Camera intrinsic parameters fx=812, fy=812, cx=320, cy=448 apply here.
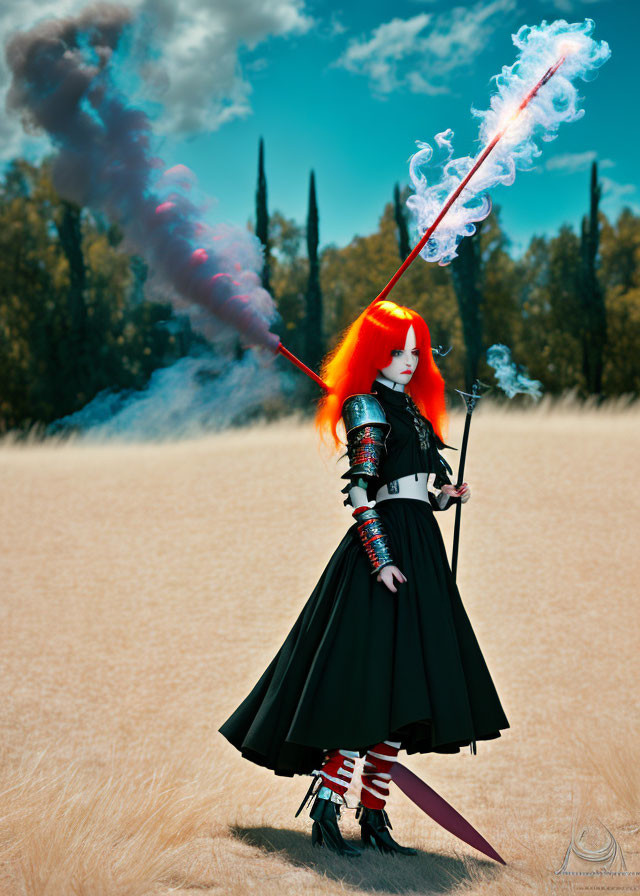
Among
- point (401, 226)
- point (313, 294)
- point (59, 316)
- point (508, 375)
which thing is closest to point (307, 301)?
point (313, 294)

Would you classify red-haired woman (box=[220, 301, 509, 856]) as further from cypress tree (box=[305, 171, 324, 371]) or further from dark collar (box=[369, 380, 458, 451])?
cypress tree (box=[305, 171, 324, 371])

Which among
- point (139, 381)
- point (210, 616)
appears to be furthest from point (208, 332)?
point (139, 381)

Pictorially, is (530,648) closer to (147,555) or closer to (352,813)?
(352,813)

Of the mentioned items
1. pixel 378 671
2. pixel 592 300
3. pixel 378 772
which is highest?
pixel 592 300

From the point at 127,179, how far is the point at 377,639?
2.10 m

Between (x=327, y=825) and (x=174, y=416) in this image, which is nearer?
(x=327, y=825)

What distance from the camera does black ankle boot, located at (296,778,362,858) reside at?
10.6 feet

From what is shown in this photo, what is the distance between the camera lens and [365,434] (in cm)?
329

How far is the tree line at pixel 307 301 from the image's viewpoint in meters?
19.8

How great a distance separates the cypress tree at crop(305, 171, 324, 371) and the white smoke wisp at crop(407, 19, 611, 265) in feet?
53.4

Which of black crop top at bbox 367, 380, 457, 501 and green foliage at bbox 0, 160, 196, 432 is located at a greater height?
green foliage at bbox 0, 160, 196, 432

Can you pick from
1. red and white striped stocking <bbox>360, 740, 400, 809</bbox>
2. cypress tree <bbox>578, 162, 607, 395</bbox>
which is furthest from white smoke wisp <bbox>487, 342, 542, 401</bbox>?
cypress tree <bbox>578, 162, 607, 395</bbox>

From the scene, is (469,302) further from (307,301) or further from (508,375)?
(508,375)

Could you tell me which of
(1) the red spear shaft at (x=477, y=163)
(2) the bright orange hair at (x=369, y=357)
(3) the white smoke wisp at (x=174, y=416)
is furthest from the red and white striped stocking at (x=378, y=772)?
(3) the white smoke wisp at (x=174, y=416)
